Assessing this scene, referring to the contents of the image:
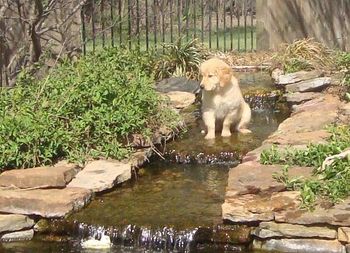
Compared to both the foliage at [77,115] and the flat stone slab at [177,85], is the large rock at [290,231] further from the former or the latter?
the flat stone slab at [177,85]

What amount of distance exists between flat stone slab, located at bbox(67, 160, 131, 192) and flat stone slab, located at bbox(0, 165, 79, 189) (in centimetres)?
11

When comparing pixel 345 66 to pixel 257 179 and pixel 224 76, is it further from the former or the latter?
pixel 257 179

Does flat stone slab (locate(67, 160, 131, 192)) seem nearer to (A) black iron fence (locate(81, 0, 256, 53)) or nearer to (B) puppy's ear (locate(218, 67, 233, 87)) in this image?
(B) puppy's ear (locate(218, 67, 233, 87))

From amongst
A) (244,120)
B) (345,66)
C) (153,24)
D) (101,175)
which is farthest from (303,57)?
(101,175)

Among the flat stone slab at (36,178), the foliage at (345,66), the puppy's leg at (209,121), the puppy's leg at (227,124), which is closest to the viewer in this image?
the flat stone slab at (36,178)

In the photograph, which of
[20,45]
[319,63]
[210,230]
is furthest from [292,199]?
[20,45]

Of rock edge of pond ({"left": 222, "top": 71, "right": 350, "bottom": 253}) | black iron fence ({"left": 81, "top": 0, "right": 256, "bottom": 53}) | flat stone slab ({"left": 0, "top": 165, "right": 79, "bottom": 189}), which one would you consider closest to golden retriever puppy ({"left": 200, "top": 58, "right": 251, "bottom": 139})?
rock edge of pond ({"left": 222, "top": 71, "right": 350, "bottom": 253})

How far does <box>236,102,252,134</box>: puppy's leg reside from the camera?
350 inches

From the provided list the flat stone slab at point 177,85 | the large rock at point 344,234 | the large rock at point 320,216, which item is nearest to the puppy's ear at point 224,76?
the flat stone slab at point 177,85

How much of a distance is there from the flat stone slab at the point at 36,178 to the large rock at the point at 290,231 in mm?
1898

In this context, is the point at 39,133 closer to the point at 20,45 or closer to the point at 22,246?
the point at 22,246

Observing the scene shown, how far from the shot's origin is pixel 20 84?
929cm

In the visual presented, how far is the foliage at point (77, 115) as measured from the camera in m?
7.71

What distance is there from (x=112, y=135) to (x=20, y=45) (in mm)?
3873
